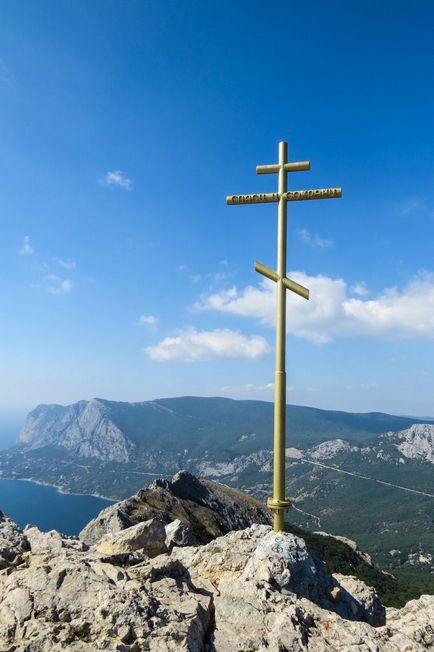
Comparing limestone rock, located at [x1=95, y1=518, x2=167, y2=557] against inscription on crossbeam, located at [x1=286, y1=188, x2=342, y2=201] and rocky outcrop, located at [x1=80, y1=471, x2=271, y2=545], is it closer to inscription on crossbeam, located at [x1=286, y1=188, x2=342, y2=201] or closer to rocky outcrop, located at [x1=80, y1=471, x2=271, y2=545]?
inscription on crossbeam, located at [x1=286, y1=188, x2=342, y2=201]

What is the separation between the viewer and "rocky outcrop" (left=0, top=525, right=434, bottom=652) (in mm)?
7133

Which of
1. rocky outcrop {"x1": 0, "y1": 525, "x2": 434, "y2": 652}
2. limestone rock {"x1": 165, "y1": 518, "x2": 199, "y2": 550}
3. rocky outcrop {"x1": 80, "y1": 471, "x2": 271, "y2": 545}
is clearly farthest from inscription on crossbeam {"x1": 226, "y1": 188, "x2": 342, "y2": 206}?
rocky outcrop {"x1": 80, "y1": 471, "x2": 271, "y2": 545}

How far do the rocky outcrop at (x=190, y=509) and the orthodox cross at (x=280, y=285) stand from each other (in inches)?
1221

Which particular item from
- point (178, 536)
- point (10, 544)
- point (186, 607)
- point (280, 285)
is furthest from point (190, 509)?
point (186, 607)

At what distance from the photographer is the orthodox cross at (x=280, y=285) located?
12297mm

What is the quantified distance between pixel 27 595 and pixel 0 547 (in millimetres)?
2510

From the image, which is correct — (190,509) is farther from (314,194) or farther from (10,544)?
(314,194)

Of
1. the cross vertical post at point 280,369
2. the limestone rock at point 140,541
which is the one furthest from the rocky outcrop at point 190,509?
the cross vertical post at point 280,369

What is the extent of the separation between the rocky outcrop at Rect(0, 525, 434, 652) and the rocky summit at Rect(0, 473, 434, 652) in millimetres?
21

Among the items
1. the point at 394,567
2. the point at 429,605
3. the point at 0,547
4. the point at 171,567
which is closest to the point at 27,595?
the point at 0,547

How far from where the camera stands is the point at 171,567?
32.5 feet

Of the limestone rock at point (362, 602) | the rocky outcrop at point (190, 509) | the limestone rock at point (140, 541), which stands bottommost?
the rocky outcrop at point (190, 509)

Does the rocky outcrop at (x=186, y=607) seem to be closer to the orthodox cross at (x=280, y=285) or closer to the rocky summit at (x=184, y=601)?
the rocky summit at (x=184, y=601)

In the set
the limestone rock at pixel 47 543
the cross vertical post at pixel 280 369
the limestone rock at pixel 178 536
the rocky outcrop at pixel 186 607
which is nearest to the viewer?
the rocky outcrop at pixel 186 607
